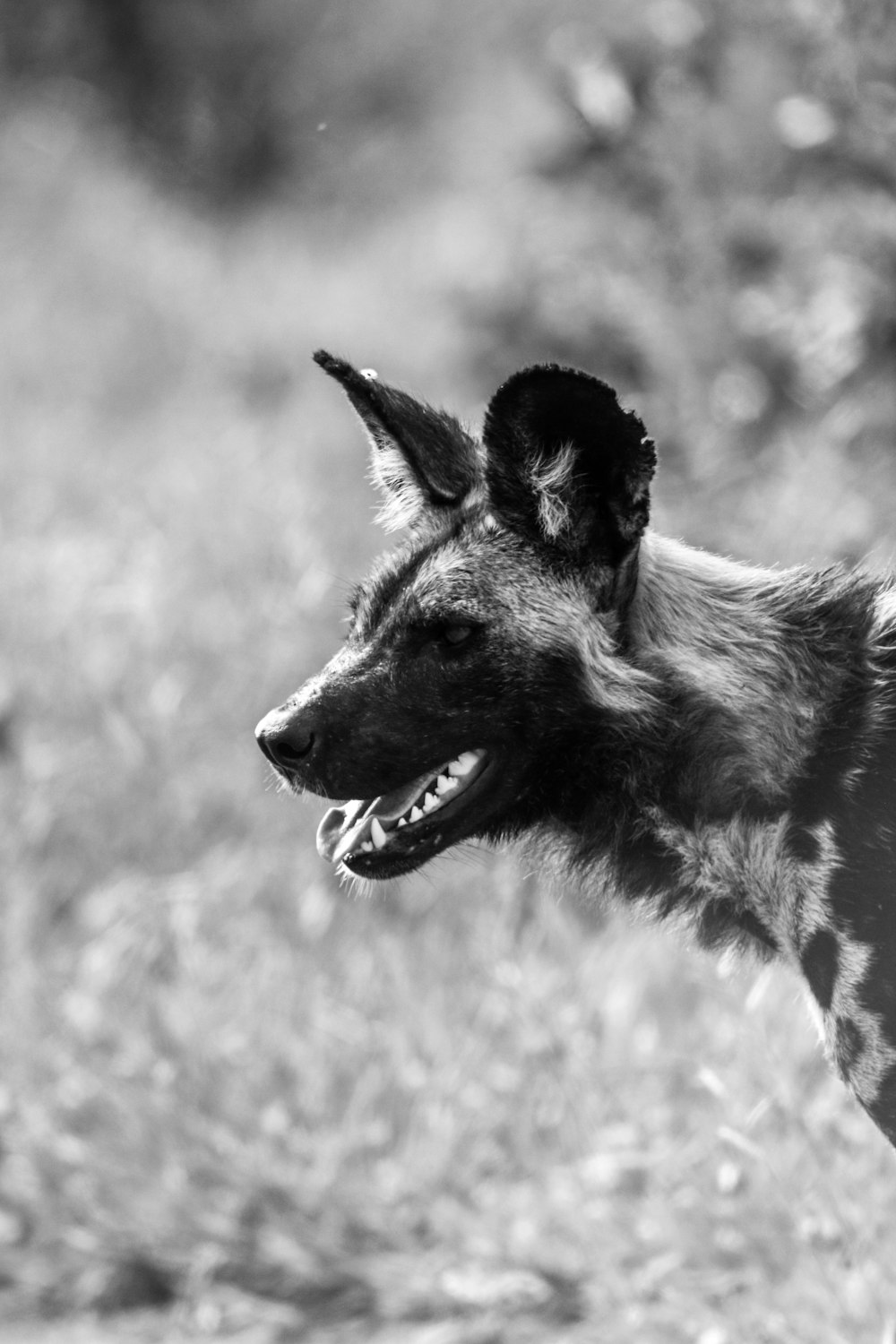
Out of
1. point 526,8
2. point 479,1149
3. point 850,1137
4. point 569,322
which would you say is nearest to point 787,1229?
point 850,1137

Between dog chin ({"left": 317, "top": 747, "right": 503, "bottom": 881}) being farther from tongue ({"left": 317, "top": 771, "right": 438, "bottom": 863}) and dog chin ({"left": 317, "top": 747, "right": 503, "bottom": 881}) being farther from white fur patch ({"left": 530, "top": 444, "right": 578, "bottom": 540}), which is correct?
white fur patch ({"left": 530, "top": 444, "right": 578, "bottom": 540})

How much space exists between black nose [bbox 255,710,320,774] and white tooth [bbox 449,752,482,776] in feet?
0.81

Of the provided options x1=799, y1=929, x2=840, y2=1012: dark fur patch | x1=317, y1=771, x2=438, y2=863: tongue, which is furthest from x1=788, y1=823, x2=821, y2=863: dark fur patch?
x1=317, y1=771, x2=438, y2=863: tongue

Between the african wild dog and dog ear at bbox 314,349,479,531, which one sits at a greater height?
dog ear at bbox 314,349,479,531

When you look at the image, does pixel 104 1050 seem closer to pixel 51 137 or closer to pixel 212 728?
pixel 212 728

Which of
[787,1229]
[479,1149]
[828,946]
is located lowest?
[787,1229]

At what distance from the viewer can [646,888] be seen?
289 cm

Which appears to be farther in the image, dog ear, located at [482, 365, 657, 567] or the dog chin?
the dog chin

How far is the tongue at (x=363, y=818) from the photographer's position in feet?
9.23

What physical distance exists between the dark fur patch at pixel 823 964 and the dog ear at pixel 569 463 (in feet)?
2.27

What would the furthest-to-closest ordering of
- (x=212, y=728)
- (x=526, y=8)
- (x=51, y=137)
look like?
(x=526, y=8) < (x=51, y=137) < (x=212, y=728)

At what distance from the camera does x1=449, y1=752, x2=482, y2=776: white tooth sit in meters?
2.80

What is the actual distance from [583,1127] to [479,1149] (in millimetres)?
282

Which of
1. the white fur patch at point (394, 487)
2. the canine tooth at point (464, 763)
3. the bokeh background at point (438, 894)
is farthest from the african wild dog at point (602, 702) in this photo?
the bokeh background at point (438, 894)
